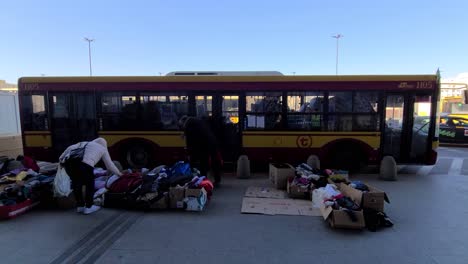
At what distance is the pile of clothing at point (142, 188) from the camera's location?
5.50 meters

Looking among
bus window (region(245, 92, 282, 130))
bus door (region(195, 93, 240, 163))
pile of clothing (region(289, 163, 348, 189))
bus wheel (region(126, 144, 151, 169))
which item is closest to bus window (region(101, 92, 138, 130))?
bus wheel (region(126, 144, 151, 169))

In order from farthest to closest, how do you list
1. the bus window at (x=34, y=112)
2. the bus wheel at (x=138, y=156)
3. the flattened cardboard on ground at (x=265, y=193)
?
the bus wheel at (x=138, y=156) → the bus window at (x=34, y=112) → the flattened cardboard on ground at (x=265, y=193)

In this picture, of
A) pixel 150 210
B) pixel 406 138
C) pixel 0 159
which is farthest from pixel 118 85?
pixel 406 138

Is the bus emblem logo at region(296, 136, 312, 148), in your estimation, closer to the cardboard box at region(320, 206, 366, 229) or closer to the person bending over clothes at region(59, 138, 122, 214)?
the cardboard box at region(320, 206, 366, 229)

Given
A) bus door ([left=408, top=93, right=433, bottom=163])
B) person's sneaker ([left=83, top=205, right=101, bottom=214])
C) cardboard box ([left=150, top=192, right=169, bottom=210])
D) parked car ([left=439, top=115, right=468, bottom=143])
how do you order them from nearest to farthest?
person's sneaker ([left=83, top=205, right=101, bottom=214]) < cardboard box ([left=150, top=192, right=169, bottom=210]) < bus door ([left=408, top=93, right=433, bottom=163]) < parked car ([left=439, top=115, right=468, bottom=143])

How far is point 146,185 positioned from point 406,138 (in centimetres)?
717

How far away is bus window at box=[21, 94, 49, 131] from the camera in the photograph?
8891 millimetres

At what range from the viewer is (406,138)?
8.52m

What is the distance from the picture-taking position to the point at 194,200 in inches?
214

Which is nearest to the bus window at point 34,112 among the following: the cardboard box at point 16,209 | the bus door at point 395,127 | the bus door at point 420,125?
the cardboard box at point 16,209

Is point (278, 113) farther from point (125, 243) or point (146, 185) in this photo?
point (125, 243)

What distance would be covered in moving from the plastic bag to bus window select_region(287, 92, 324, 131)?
567 cm

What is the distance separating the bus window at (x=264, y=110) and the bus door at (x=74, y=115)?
462cm

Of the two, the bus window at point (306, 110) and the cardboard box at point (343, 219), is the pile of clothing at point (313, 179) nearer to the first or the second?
the cardboard box at point (343, 219)
